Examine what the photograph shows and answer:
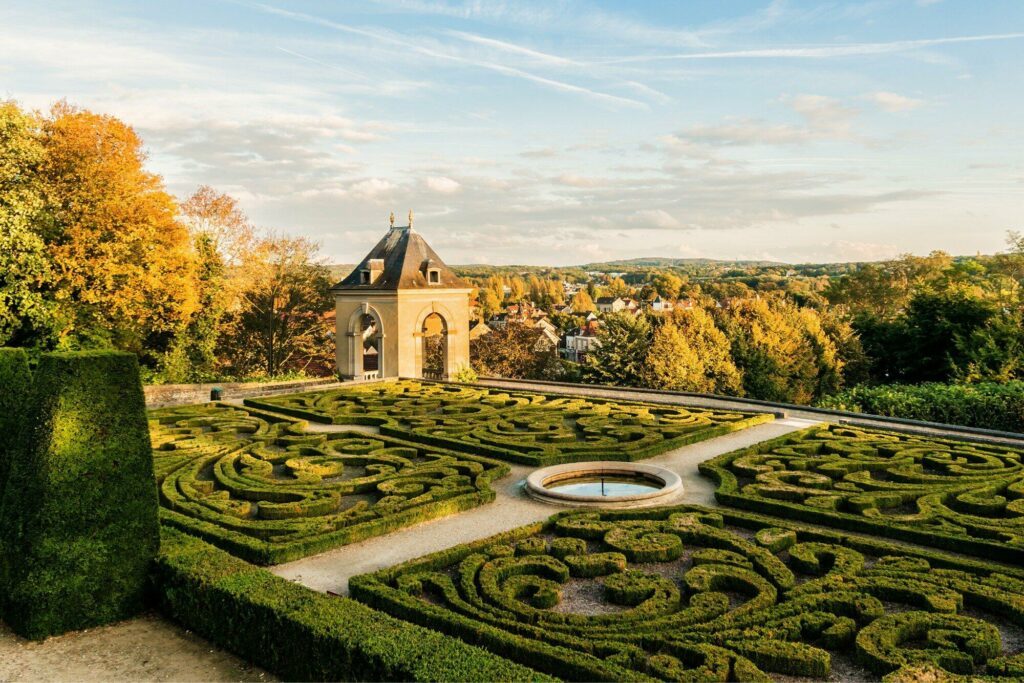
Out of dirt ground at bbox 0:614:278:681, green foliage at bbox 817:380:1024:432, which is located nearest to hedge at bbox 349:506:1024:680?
dirt ground at bbox 0:614:278:681

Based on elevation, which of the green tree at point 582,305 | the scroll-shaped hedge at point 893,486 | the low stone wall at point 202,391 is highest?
the green tree at point 582,305

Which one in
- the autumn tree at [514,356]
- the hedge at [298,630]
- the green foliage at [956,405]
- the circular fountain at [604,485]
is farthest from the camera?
the autumn tree at [514,356]

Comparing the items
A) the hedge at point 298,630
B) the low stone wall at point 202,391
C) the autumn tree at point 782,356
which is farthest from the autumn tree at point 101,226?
the autumn tree at point 782,356

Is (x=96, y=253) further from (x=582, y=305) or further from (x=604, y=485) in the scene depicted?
(x=582, y=305)

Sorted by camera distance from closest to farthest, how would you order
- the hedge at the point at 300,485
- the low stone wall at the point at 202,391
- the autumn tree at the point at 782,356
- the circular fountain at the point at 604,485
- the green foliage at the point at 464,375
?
the hedge at the point at 300,485 < the circular fountain at the point at 604,485 < the low stone wall at the point at 202,391 < the green foliage at the point at 464,375 < the autumn tree at the point at 782,356

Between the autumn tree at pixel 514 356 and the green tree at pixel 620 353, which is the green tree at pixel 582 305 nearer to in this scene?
the autumn tree at pixel 514 356

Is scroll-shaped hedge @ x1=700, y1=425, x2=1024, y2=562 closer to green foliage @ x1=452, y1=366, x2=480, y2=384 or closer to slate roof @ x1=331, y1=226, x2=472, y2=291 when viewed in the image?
green foliage @ x1=452, y1=366, x2=480, y2=384
